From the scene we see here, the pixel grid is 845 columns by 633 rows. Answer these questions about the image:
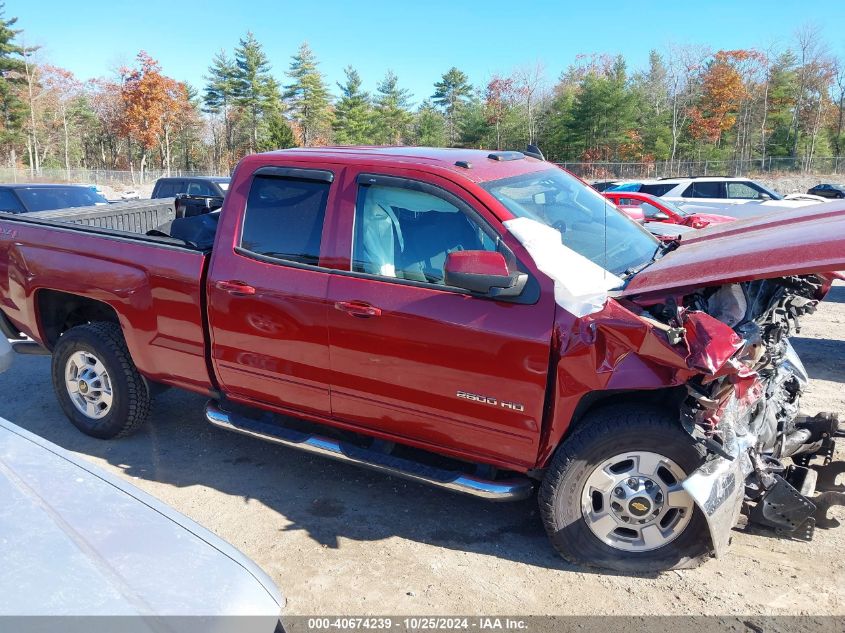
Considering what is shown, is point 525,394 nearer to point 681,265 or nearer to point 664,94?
point 681,265

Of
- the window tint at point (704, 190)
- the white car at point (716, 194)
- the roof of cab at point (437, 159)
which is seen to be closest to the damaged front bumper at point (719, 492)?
the roof of cab at point (437, 159)

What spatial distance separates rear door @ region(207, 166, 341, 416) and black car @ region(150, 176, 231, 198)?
12046 millimetres

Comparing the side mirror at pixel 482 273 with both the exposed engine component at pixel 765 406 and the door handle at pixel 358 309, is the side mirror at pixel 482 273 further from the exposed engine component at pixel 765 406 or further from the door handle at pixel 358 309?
the exposed engine component at pixel 765 406

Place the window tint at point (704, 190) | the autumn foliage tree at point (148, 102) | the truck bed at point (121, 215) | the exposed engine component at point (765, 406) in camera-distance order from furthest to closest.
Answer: the autumn foliage tree at point (148, 102) < the window tint at point (704, 190) < the truck bed at point (121, 215) < the exposed engine component at point (765, 406)

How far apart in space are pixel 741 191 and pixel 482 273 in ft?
54.9

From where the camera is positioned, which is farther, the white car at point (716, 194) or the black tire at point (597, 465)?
the white car at point (716, 194)

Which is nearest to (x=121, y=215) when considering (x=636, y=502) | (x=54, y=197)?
(x=636, y=502)

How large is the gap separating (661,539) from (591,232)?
1.67 metres

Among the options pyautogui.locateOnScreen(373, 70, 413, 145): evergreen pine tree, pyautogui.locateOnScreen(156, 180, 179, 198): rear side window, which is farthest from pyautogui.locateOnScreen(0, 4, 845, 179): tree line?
pyautogui.locateOnScreen(156, 180, 179, 198): rear side window

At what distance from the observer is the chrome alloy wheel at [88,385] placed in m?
4.63

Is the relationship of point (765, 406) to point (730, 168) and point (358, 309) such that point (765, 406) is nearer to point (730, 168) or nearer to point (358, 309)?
point (358, 309)

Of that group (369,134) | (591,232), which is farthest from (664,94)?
(591,232)

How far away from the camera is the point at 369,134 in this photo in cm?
5566

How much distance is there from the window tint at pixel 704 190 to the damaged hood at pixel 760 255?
14.9m
